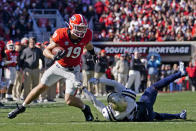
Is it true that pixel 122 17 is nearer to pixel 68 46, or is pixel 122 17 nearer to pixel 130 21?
pixel 130 21

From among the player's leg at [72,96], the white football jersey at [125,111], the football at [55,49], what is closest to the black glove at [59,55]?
the football at [55,49]

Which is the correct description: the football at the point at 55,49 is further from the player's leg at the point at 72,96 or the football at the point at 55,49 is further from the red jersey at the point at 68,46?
the player's leg at the point at 72,96

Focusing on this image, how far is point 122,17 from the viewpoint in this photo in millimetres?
26406

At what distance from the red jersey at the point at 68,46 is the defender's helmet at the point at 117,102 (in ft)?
3.24

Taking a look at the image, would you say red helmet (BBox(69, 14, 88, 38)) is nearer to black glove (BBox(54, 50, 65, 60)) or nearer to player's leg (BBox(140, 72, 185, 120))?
black glove (BBox(54, 50, 65, 60))

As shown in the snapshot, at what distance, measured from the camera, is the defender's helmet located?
719 centimetres

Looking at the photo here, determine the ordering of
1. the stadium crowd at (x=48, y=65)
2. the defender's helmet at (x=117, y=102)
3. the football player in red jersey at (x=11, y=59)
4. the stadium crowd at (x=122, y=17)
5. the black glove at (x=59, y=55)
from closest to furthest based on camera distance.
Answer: the defender's helmet at (x=117, y=102) < the black glove at (x=59, y=55) < the stadium crowd at (x=48, y=65) < the football player in red jersey at (x=11, y=59) < the stadium crowd at (x=122, y=17)

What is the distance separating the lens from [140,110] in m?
7.54

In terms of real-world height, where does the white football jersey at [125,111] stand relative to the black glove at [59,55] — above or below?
below

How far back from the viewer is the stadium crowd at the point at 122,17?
2483cm

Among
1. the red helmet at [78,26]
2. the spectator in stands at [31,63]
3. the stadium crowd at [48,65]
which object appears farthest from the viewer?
the stadium crowd at [48,65]

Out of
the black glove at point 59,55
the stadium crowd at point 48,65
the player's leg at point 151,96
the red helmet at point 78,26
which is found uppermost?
the red helmet at point 78,26

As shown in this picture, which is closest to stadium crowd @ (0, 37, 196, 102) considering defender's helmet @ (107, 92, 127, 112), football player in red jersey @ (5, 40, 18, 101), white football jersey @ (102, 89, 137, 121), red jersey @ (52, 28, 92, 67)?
football player in red jersey @ (5, 40, 18, 101)

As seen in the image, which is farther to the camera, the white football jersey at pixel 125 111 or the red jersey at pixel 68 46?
the red jersey at pixel 68 46
